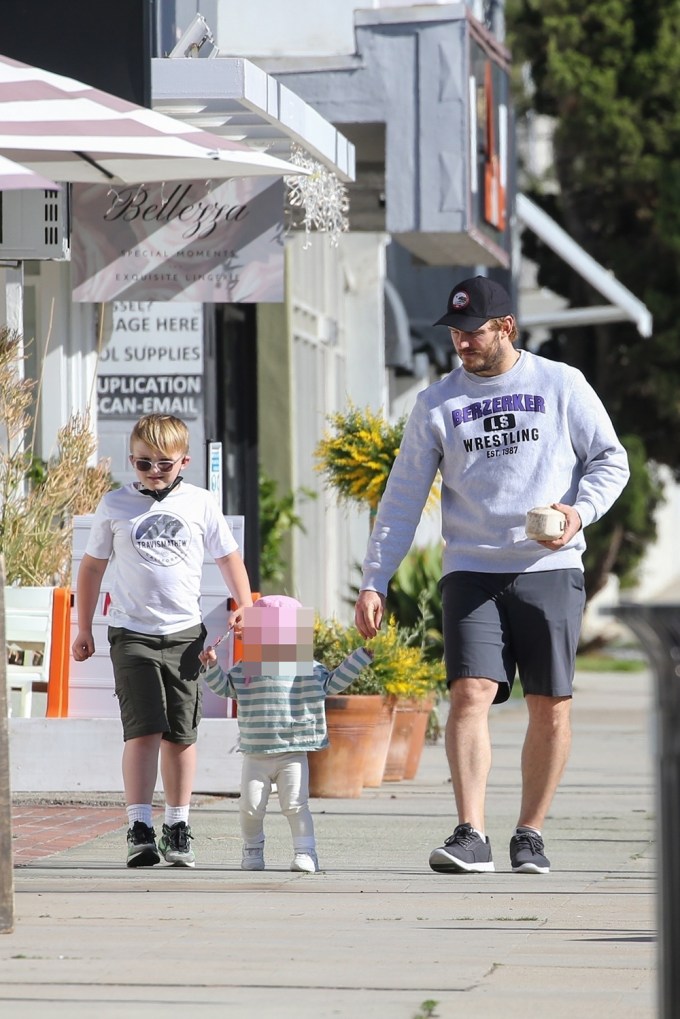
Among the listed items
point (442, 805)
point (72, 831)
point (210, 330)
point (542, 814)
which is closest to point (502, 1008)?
point (542, 814)

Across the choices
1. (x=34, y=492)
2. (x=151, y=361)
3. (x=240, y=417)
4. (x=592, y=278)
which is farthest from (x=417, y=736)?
(x=592, y=278)

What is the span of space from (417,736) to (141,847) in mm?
3187

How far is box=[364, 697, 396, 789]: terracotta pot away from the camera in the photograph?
909 cm

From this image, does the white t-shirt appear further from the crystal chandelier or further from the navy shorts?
the crystal chandelier

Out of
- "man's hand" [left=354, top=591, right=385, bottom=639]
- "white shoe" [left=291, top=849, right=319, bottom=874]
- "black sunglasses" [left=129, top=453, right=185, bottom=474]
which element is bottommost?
"white shoe" [left=291, top=849, right=319, bottom=874]

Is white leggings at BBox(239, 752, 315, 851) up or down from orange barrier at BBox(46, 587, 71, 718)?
down

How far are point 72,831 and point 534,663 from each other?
2.11 metres

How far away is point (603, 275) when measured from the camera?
1805cm

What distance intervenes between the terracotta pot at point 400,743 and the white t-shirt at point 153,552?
274 cm

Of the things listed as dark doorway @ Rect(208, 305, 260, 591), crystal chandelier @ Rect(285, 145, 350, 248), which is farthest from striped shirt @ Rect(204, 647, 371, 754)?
dark doorway @ Rect(208, 305, 260, 591)

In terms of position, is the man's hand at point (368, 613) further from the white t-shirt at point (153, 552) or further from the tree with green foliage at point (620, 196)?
the tree with green foliage at point (620, 196)

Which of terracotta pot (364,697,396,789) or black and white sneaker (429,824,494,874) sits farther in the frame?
terracotta pot (364,697,396,789)

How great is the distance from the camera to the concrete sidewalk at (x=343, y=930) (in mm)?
4566

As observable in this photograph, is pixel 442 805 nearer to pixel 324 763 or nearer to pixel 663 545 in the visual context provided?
pixel 324 763
